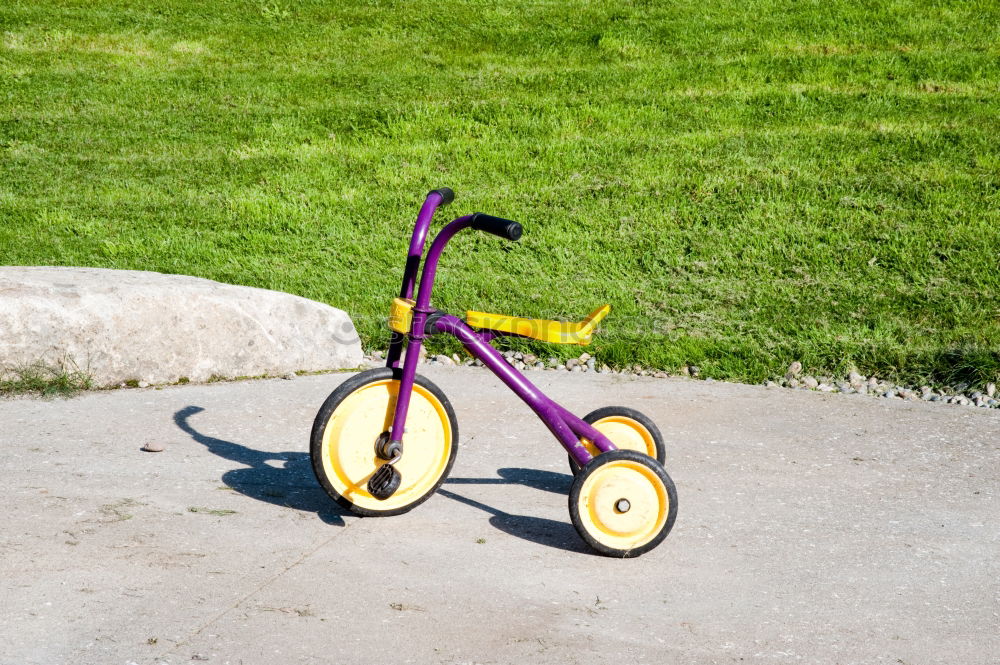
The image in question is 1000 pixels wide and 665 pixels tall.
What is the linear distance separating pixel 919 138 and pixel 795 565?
6.68m

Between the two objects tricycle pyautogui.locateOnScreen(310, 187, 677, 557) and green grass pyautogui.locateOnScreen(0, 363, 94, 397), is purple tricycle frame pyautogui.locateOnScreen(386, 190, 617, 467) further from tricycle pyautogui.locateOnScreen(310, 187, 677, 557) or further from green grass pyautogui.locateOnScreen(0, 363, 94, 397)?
green grass pyautogui.locateOnScreen(0, 363, 94, 397)

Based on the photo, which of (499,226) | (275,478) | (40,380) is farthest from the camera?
(40,380)

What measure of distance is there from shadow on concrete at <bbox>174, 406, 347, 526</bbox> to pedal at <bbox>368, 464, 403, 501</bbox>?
0.24m

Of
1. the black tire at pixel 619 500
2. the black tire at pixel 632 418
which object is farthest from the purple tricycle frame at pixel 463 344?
the black tire at pixel 632 418

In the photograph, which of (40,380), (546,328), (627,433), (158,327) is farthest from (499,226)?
(40,380)

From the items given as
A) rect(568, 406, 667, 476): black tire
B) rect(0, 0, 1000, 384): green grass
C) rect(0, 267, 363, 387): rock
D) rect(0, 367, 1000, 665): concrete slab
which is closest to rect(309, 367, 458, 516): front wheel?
rect(0, 367, 1000, 665): concrete slab

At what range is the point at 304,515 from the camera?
4.19 metres

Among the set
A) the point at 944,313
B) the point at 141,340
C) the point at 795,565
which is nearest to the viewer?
the point at 795,565

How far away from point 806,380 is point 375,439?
10.4ft

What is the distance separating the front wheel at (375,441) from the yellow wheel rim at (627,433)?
2.06 feet

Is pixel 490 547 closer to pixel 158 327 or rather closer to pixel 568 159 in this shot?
pixel 158 327

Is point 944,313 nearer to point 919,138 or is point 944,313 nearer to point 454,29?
point 919,138

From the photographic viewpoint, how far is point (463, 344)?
12.9ft

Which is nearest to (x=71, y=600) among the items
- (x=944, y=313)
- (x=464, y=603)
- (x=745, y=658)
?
(x=464, y=603)
